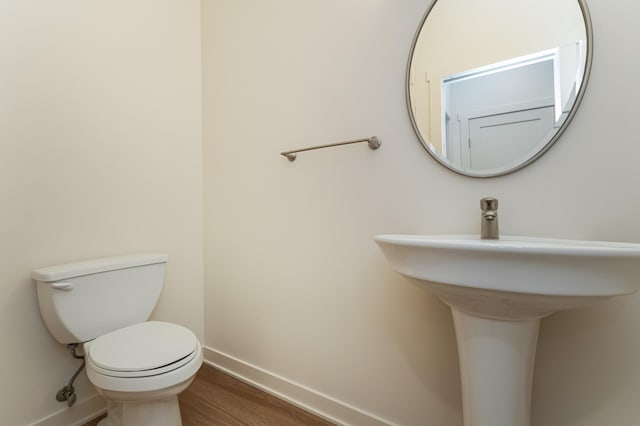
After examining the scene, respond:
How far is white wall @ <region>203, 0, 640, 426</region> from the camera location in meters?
0.87

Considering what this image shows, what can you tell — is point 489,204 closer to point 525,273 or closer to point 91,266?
point 525,273

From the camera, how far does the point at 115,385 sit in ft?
3.21

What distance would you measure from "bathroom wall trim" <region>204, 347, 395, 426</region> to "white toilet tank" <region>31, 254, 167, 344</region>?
61 cm

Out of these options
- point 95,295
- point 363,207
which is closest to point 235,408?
point 95,295

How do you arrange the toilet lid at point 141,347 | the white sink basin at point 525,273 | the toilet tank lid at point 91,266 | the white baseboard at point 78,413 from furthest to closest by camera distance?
the white baseboard at point 78,413, the toilet tank lid at point 91,266, the toilet lid at point 141,347, the white sink basin at point 525,273

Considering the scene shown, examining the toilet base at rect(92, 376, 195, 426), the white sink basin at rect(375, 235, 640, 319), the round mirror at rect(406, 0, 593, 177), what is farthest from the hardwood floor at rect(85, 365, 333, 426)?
the round mirror at rect(406, 0, 593, 177)

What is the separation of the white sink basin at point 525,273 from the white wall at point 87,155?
1.45m

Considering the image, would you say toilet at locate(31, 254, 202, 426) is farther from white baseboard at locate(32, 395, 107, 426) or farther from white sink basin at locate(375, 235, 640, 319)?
white sink basin at locate(375, 235, 640, 319)

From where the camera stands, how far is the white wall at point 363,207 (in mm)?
869

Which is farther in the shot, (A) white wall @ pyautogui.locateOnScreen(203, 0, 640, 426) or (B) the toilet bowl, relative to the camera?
(B) the toilet bowl

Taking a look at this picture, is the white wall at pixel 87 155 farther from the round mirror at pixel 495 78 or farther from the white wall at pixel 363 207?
the round mirror at pixel 495 78

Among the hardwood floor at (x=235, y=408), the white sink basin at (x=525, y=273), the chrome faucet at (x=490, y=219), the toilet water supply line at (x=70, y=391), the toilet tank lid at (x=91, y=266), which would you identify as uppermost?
the chrome faucet at (x=490, y=219)

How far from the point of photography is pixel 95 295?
125 centimetres

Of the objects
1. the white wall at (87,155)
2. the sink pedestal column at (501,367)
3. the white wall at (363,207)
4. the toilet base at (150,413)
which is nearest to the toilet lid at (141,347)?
the toilet base at (150,413)
